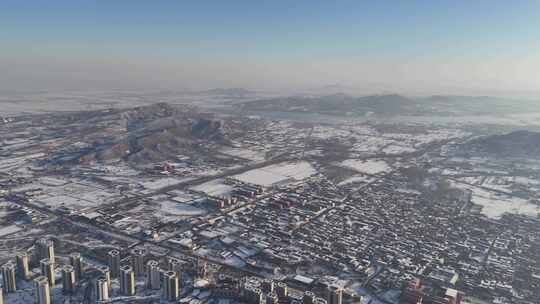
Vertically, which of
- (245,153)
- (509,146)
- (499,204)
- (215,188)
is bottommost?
(499,204)

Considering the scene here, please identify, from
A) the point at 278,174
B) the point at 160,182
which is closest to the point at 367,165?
the point at 278,174

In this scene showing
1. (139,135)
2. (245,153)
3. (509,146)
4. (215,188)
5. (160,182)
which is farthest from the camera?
(509,146)

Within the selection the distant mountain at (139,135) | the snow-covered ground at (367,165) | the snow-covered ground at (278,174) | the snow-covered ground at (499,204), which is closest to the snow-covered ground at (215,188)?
the snow-covered ground at (278,174)

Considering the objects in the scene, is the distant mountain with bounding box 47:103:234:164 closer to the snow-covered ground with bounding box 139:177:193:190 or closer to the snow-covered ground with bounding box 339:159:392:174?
the snow-covered ground with bounding box 139:177:193:190

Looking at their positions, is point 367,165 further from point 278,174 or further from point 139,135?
point 139,135

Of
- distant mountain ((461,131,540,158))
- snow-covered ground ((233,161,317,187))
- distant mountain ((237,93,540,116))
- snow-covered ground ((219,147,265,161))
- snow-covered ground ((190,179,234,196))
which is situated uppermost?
distant mountain ((237,93,540,116))

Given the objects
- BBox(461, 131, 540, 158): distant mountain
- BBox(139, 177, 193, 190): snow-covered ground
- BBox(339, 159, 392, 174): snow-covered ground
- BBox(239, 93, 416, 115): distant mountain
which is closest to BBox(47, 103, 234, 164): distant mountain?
BBox(139, 177, 193, 190): snow-covered ground

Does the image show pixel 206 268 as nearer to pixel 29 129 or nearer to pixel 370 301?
pixel 370 301

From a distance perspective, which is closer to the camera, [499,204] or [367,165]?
[499,204]

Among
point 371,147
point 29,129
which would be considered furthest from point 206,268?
point 29,129
